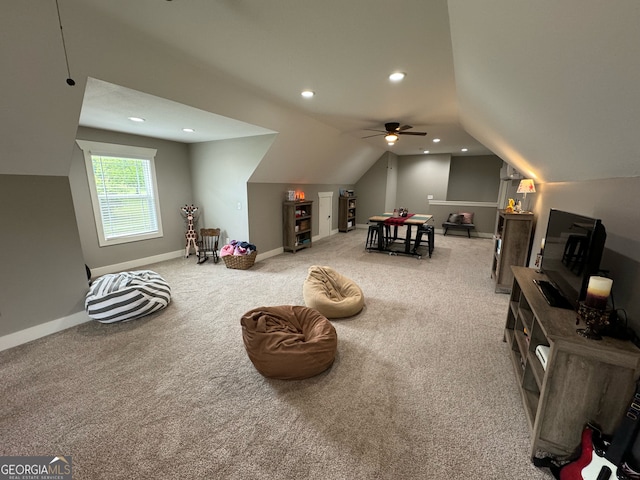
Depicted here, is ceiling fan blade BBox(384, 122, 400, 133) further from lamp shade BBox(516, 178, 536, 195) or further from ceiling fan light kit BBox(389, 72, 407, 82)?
lamp shade BBox(516, 178, 536, 195)

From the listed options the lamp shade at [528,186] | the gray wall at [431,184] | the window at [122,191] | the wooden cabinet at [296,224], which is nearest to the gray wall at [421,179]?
the gray wall at [431,184]

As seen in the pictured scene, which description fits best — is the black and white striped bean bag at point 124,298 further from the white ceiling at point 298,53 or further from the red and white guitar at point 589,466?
the red and white guitar at point 589,466

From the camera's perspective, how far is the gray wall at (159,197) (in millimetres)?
3805

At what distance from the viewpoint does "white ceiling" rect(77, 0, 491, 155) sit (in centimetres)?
171

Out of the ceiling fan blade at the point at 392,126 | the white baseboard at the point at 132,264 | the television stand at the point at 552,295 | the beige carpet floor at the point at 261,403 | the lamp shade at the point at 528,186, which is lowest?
the beige carpet floor at the point at 261,403

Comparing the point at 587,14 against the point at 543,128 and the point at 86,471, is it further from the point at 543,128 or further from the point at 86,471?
the point at 86,471

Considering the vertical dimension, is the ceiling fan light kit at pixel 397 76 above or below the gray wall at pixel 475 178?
above

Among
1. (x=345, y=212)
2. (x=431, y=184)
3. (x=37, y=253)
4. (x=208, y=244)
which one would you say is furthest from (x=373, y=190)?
(x=37, y=253)

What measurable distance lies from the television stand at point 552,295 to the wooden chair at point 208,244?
16.0ft

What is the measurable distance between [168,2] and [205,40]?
45 centimetres

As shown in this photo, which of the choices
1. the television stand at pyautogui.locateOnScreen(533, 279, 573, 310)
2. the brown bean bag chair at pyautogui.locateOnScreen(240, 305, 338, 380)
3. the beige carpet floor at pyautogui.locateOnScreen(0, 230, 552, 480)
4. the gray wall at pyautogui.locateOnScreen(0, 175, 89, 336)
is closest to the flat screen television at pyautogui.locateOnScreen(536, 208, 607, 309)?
the television stand at pyautogui.locateOnScreen(533, 279, 573, 310)

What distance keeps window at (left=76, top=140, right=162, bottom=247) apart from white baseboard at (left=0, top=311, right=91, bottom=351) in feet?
5.85

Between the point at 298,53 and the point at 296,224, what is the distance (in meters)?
3.96

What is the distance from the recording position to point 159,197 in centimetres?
484
